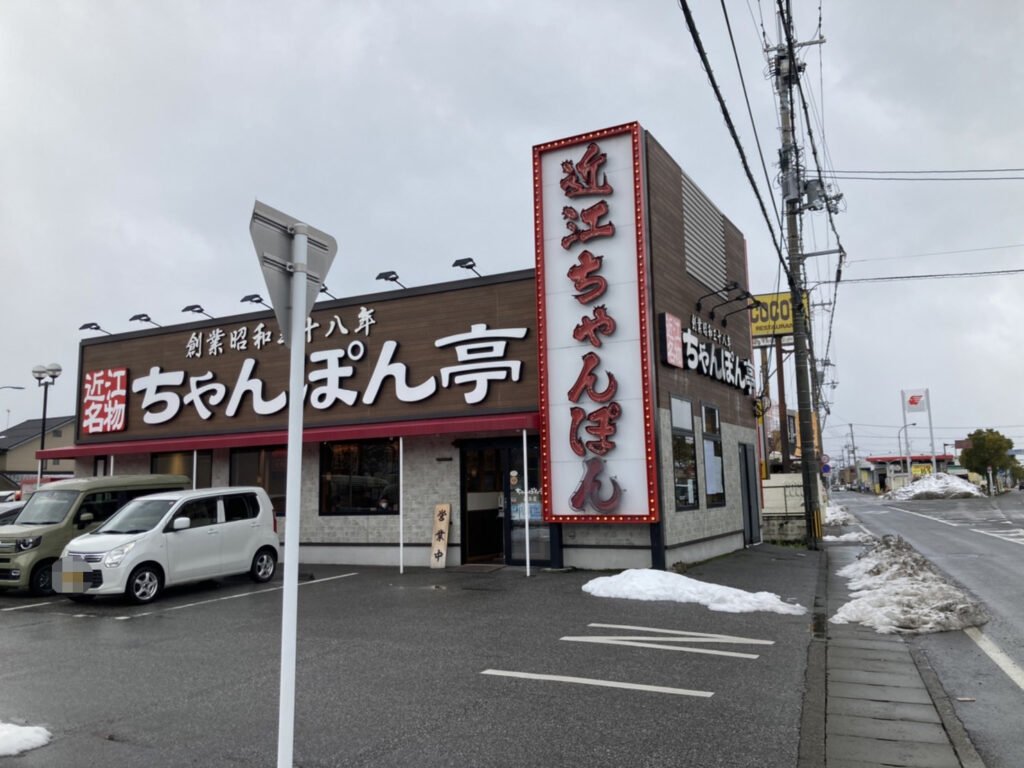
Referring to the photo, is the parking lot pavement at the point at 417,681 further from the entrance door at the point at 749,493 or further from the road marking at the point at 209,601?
the entrance door at the point at 749,493

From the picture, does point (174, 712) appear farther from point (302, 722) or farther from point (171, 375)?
point (171, 375)

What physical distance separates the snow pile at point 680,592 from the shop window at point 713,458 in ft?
13.8

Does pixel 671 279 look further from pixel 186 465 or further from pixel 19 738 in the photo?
pixel 186 465

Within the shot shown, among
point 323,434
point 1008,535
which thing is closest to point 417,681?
point 323,434

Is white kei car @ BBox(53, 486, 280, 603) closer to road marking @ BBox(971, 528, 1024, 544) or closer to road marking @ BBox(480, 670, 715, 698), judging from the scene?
road marking @ BBox(480, 670, 715, 698)

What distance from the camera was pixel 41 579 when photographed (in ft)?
39.2

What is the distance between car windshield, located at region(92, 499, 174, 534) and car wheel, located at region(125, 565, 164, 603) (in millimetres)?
578

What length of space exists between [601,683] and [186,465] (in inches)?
576

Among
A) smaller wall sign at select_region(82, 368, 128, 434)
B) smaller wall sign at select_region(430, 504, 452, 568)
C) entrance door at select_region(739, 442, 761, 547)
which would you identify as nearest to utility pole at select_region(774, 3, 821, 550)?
entrance door at select_region(739, 442, 761, 547)

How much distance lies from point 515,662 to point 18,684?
14.2 feet

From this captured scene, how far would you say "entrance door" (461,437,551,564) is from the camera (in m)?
13.3

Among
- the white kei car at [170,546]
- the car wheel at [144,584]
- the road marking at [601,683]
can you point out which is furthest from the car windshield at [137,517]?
the road marking at [601,683]

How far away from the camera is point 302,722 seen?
5113 millimetres

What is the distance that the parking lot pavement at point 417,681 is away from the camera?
15.2 ft
